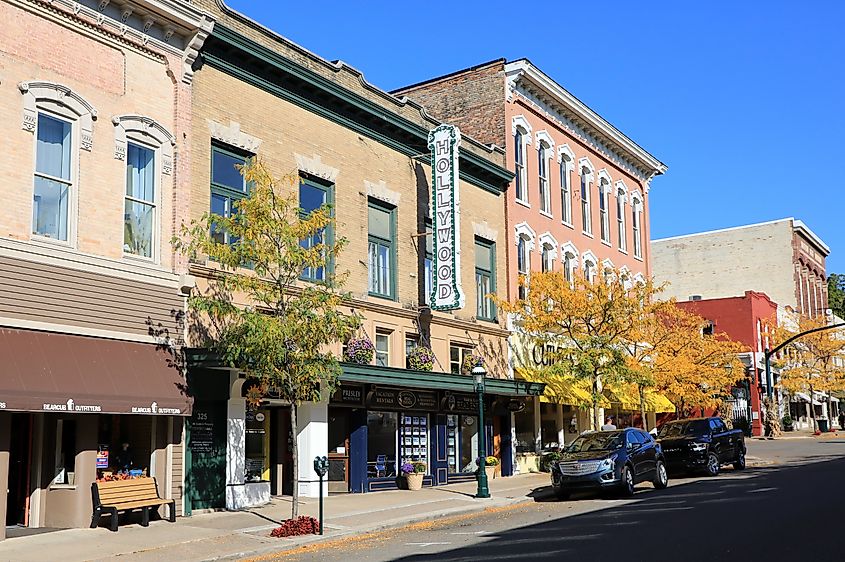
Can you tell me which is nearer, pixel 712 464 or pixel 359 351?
pixel 359 351

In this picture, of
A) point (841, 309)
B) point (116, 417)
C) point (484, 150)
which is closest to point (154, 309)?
point (116, 417)

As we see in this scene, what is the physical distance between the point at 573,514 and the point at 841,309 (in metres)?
94.4

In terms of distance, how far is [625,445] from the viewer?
21.8 metres

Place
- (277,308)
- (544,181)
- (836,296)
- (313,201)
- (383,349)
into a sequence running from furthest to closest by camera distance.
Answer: (836,296), (544,181), (383,349), (313,201), (277,308)

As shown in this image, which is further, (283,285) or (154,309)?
(154,309)

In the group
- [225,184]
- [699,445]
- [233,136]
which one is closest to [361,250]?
[225,184]

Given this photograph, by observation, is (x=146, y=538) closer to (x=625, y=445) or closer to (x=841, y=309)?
(x=625, y=445)

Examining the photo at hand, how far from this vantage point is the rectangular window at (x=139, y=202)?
1811 cm

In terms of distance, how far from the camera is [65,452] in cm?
1694

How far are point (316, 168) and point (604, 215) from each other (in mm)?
19617

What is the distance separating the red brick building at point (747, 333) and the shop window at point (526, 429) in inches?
1172

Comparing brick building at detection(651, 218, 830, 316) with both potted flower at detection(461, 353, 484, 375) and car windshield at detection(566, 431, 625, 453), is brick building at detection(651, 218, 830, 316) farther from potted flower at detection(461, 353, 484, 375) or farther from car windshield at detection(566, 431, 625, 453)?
car windshield at detection(566, 431, 625, 453)

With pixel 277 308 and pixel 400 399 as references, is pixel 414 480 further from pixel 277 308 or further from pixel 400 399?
pixel 277 308

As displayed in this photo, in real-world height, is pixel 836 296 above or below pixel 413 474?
above
